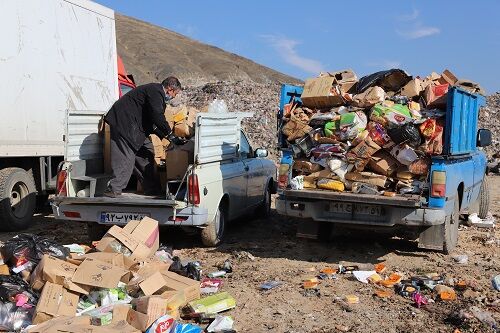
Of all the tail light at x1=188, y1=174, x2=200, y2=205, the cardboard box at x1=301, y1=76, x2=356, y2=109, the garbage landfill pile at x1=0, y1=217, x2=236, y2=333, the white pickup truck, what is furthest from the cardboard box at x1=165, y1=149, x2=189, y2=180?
the cardboard box at x1=301, y1=76, x2=356, y2=109

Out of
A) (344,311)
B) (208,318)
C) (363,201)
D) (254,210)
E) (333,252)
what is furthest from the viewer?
(254,210)

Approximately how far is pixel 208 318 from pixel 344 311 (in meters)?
1.28

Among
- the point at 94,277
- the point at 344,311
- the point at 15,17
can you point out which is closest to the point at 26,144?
the point at 15,17

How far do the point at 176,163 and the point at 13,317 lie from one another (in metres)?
3.58

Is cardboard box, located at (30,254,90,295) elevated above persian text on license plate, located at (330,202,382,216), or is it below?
below

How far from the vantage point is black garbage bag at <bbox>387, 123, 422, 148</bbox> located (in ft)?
22.9

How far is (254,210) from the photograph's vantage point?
10.1 m

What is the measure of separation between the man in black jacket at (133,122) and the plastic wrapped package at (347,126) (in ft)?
7.06

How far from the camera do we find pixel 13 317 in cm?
493

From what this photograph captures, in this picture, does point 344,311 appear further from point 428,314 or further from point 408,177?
point 408,177

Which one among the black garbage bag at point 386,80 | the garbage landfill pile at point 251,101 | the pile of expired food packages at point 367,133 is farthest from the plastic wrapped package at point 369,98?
the garbage landfill pile at point 251,101

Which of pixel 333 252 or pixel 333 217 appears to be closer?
pixel 333 217

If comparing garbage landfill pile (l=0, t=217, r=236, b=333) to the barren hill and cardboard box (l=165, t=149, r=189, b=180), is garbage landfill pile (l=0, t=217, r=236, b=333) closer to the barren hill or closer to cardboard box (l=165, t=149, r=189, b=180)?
cardboard box (l=165, t=149, r=189, b=180)

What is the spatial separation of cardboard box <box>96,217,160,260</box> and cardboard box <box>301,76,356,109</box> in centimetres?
257
